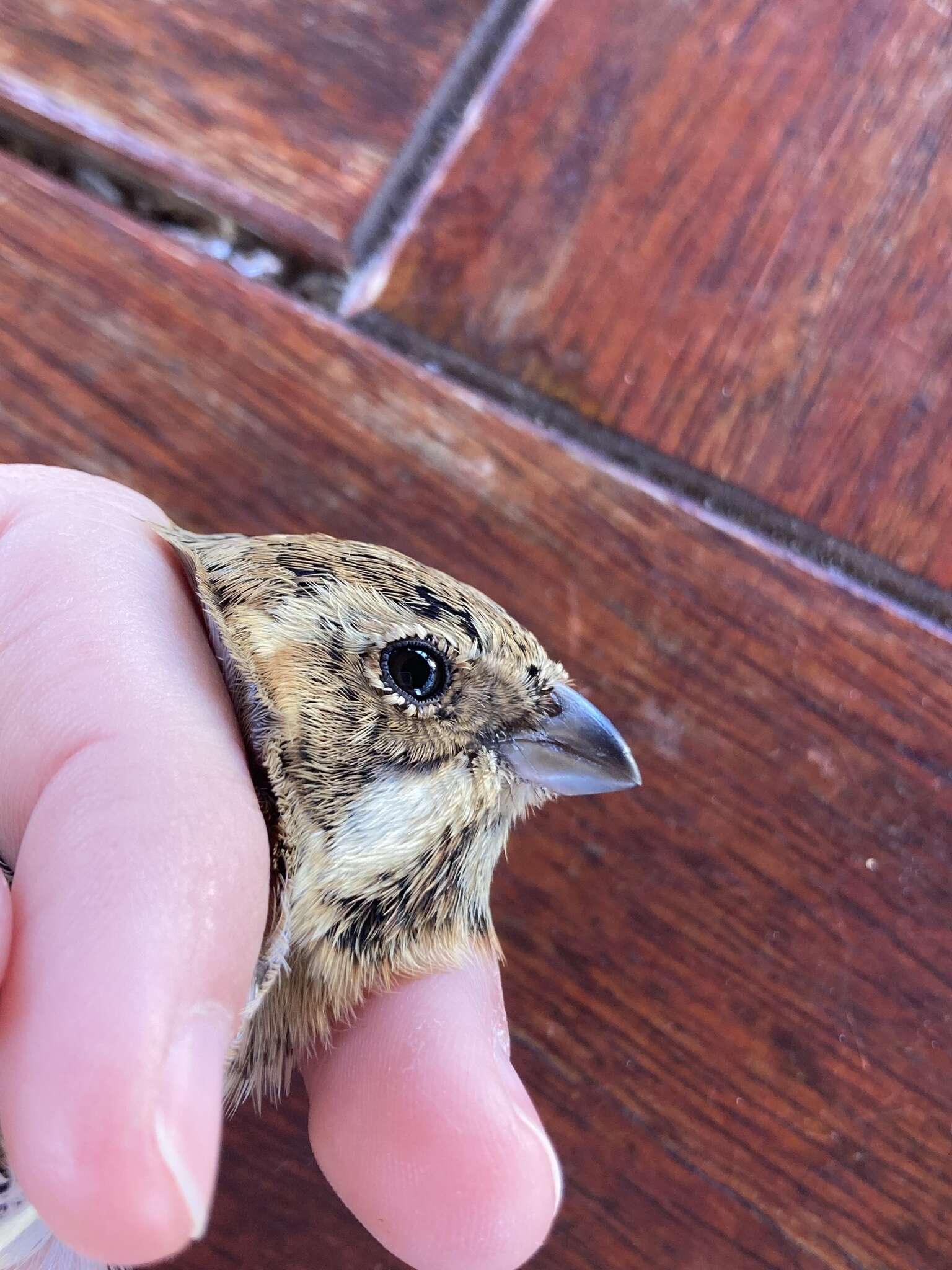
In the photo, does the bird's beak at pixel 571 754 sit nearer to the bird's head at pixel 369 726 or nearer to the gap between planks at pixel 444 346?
the bird's head at pixel 369 726

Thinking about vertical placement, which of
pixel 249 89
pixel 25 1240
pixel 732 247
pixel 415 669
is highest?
pixel 732 247

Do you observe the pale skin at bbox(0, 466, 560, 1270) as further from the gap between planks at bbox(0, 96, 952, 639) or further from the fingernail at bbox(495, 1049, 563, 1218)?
the gap between planks at bbox(0, 96, 952, 639)

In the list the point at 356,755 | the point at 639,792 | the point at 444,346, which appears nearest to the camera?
the point at 356,755

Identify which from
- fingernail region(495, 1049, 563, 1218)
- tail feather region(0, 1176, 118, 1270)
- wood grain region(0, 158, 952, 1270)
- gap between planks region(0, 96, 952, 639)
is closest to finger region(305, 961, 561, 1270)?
fingernail region(495, 1049, 563, 1218)

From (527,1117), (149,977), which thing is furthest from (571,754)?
(149,977)

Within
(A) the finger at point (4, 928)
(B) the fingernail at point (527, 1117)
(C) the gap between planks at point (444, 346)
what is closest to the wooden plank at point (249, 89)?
(C) the gap between planks at point (444, 346)

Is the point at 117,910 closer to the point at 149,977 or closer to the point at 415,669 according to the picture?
the point at 149,977
